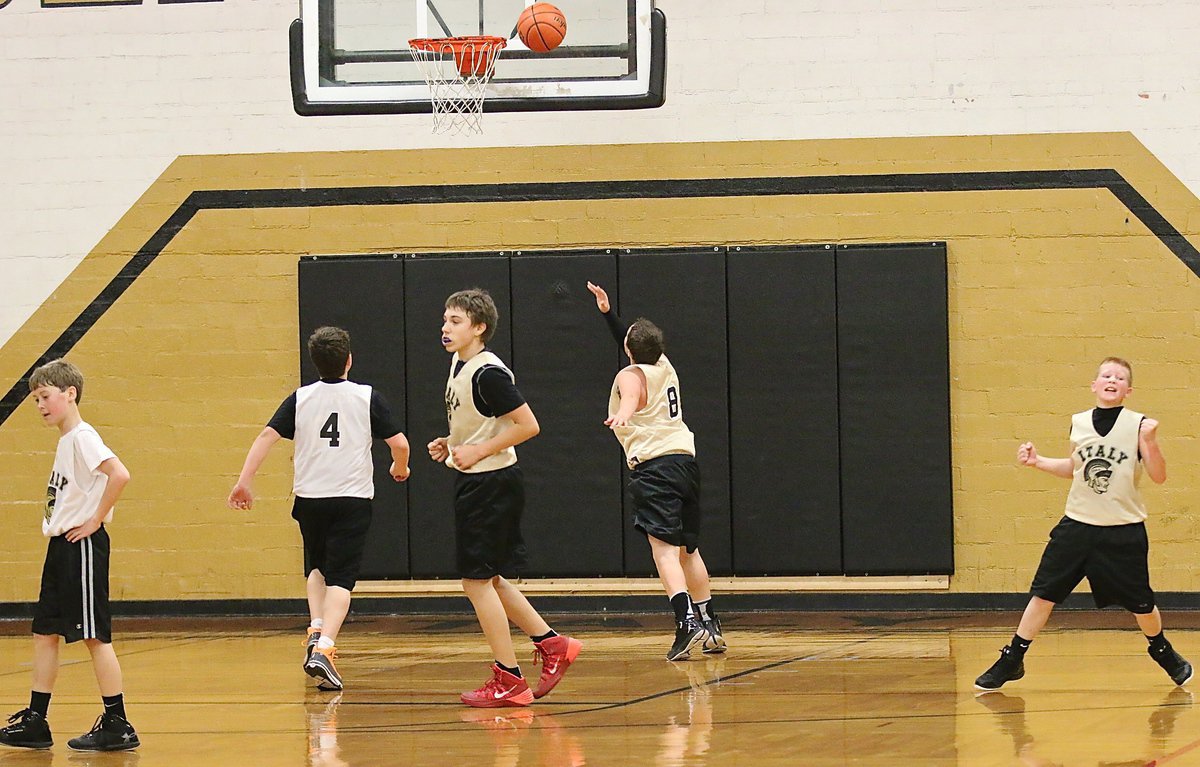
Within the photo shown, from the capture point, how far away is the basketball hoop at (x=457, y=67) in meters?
9.34

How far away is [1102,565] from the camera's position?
21.4 feet

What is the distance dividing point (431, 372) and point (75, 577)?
4.99 metres

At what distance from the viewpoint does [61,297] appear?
35.4 feet

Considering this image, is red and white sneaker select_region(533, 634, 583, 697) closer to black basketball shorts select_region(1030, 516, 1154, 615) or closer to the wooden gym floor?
the wooden gym floor

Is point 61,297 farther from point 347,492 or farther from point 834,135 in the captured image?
point 834,135

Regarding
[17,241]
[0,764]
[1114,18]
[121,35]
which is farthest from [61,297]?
[1114,18]

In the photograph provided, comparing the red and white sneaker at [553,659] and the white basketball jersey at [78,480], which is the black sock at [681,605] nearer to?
the red and white sneaker at [553,659]

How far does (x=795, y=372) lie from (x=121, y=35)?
5.42m

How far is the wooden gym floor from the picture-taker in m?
5.27

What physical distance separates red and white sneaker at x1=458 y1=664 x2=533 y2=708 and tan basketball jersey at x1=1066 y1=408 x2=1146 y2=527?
253 cm

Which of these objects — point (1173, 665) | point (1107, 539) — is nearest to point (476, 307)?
point (1107, 539)

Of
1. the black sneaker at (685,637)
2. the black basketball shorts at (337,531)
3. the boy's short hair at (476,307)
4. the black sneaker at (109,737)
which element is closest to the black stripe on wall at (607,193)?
the black sneaker at (685,637)

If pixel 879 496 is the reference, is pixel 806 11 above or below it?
above

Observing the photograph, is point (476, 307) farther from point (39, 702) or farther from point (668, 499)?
point (39, 702)
